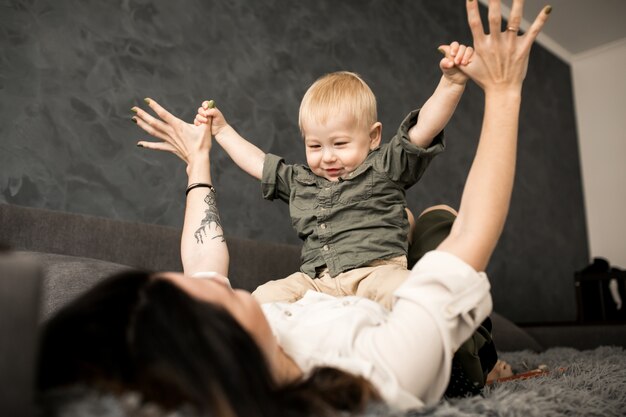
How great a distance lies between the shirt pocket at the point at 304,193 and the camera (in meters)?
1.27

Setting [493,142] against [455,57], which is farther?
[455,57]

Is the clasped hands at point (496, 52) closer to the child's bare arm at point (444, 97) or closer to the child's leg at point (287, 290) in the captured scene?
the child's bare arm at point (444, 97)

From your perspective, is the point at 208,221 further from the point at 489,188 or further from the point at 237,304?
the point at 489,188

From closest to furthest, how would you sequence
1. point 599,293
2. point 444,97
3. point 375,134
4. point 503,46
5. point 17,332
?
point 17,332 < point 503,46 < point 444,97 < point 375,134 < point 599,293

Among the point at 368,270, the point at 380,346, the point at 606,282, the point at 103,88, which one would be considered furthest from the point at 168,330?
the point at 606,282

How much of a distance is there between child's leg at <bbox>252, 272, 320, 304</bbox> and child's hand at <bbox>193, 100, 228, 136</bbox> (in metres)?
0.42

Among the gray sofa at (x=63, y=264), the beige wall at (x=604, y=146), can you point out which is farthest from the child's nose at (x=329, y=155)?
the beige wall at (x=604, y=146)

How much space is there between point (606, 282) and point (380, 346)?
3078 millimetres

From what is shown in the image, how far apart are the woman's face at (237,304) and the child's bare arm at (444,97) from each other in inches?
19.2

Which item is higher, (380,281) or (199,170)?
(199,170)

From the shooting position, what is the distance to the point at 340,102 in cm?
125

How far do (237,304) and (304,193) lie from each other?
653 mm

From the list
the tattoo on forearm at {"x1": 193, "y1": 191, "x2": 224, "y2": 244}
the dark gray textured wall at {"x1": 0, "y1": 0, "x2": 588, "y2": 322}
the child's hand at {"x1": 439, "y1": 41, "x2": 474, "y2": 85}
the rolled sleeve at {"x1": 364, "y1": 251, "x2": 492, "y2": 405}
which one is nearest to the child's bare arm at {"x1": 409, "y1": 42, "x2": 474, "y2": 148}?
the child's hand at {"x1": 439, "y1": 41, "x2": 474, "y2": 85}

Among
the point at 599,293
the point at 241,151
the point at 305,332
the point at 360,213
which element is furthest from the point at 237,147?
the point at 599,293
